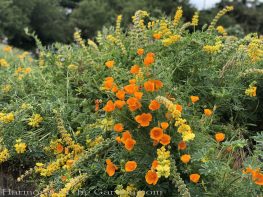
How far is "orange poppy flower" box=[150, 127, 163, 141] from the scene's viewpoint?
1921 mm

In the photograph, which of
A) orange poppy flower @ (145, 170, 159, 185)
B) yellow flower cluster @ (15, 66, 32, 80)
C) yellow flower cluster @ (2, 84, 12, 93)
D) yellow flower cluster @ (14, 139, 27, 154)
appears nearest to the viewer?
orange poppy flower @ (145, 170, 159, 185)

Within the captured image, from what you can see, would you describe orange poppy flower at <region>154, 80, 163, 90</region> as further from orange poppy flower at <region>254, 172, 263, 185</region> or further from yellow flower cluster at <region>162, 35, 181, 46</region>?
yellow flower cluster at <region>162, 35, 181, 46</region>

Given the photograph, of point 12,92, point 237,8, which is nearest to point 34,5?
point 237,8

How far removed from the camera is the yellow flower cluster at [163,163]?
1847 mm

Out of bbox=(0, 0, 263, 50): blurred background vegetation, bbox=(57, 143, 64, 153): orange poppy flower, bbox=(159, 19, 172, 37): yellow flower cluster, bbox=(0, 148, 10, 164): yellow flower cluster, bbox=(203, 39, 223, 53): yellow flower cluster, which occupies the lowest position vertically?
bbox=(0, 0, 263, 50): blurred background vegetation

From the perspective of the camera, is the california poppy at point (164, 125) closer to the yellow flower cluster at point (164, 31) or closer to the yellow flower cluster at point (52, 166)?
the yellow flower cluster at point (52, 166)

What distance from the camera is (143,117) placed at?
1978 millimetres

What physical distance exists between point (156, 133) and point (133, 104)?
16 cm

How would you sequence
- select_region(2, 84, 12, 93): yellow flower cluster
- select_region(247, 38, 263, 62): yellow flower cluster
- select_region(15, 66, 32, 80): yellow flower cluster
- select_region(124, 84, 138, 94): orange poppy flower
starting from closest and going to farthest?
select_region(124, 84, 138, 94): orange poppy flower
select_region(247, 38, 263, 62): yellow flower cluster
select_region(2, 84, 12, 93): yellow flower cluster
select_region(15, 66, 32, 80): yellow flower cluster

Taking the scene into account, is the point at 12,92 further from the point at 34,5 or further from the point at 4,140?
the point at 34,5

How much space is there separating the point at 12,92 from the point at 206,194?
2056 millimetres

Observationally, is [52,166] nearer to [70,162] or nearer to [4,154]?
[70,162]

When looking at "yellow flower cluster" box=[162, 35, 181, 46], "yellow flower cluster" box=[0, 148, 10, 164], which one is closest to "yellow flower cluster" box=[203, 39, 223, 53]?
"yellow flower cluster" box=[162, 35, 181, 46]

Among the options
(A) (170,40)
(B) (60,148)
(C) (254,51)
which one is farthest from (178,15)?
(B) (60,148)
